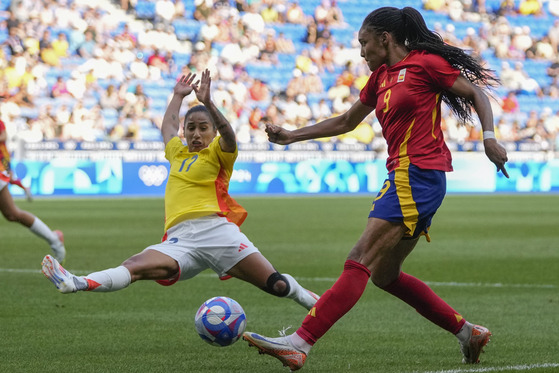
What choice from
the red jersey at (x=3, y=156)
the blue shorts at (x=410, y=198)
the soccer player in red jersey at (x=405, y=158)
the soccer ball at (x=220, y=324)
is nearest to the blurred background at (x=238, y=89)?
the red jersey at (x=3, y=156)

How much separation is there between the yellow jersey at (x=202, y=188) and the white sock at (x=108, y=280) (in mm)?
663

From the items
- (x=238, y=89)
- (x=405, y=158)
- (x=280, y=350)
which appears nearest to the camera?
(x=280, y=350)

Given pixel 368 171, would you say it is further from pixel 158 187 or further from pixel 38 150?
pixel 38 150

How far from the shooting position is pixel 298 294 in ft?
21.1

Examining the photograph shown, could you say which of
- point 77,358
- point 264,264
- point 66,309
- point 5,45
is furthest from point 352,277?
point 5,45

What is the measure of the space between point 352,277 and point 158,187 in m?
A: 21.6

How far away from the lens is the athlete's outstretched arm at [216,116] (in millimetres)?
6000

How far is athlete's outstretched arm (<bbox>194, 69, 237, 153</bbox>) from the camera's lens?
600cm

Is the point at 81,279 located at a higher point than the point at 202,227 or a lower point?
lower

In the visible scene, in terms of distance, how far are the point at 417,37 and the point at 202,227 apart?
188 centimetres

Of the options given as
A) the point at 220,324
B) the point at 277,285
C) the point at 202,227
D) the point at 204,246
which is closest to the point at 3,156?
the point at 202,227

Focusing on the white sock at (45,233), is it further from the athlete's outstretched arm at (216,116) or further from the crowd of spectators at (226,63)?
the crowd of spectators at (226,63)

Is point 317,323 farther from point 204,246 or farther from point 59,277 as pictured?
point 59,277

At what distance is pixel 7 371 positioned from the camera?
5.16 m
